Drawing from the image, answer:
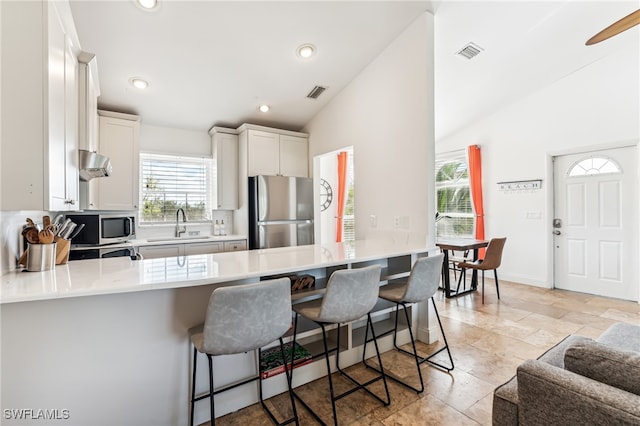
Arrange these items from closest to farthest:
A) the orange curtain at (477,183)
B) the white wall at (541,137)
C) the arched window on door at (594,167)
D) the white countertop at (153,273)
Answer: the white countertop at (153,273) → the white wall at (541,137) → the arched window on door at (594,167) → the orange curtain at (477,183)

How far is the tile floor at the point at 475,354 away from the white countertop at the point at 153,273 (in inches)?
36.4

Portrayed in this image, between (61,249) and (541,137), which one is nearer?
(61,249)

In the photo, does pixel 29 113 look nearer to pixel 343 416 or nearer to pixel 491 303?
pixel 343 416

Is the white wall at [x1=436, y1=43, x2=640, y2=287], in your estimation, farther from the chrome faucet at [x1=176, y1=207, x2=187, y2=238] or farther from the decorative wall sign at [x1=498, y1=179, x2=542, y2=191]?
the chrome faucet at [x1=176, y1=207, x2=187, y2=238]

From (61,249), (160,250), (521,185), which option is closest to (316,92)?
(160,250)

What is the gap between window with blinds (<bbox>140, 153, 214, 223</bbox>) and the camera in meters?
4.28

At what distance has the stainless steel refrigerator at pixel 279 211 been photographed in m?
4.20

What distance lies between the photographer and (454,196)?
5.93 metres

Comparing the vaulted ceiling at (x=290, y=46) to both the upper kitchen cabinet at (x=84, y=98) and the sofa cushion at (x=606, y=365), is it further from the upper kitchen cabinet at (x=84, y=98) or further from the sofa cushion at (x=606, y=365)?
the sofa cushion at (x=606, y=365)

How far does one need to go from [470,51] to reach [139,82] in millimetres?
3751

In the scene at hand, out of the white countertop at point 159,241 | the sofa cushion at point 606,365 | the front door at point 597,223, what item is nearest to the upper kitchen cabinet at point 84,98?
the white countertop at point 159,241

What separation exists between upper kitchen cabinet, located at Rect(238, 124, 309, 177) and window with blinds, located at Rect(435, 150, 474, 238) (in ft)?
9.87

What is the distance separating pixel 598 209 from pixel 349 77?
3.99 metres

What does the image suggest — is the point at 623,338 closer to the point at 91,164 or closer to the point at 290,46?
the point at 290,46
